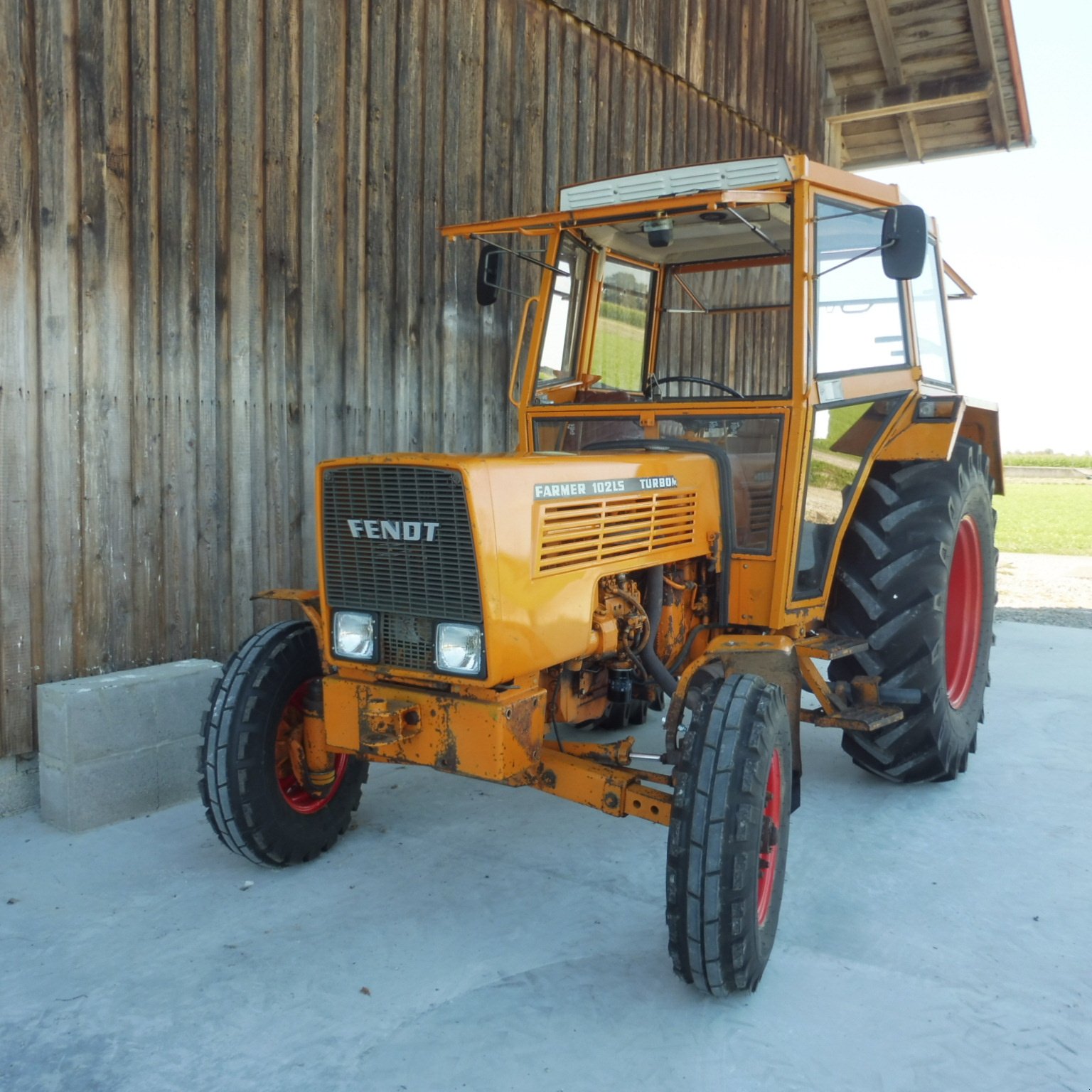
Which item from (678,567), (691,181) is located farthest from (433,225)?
(678,567)

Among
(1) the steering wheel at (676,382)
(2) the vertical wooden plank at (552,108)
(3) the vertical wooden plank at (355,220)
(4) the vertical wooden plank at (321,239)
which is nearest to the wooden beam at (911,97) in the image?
(2) the vertical wooden plank at (552,108)

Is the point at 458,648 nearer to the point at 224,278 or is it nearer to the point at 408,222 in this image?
the point at 224,278

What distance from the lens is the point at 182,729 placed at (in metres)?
4.30

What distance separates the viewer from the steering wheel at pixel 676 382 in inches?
163

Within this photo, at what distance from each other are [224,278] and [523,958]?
3321 millimetres

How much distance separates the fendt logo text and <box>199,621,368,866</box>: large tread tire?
61 cm

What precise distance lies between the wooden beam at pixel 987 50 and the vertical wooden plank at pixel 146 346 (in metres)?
7.81

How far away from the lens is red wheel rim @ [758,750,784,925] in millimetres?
2900

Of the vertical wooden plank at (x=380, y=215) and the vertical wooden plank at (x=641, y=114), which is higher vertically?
the vertical wooden plank at (x=641, y=114)

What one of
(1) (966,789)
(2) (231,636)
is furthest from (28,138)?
(1) (966,789)

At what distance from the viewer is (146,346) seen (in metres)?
4.48

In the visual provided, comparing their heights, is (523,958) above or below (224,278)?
below

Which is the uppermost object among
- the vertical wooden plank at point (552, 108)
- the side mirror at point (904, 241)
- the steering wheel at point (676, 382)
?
the vertical wooden plank at point (552, 108)

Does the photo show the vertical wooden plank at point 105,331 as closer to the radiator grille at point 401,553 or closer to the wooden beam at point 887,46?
the radiator grille at point 401,553
